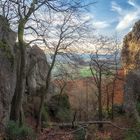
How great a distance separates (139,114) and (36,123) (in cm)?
862

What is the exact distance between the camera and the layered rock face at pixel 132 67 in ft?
105

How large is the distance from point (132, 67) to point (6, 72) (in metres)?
18.1

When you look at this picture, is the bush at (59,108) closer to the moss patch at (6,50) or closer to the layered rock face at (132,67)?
the layered rock face at (132,67)

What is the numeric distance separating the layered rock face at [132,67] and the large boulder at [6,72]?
11.2 metres

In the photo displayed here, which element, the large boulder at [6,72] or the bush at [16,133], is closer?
the bush at [16,133]

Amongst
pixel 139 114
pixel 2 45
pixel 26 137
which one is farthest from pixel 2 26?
pixel 139 114

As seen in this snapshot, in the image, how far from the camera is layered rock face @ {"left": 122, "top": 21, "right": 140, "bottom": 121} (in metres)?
32.1

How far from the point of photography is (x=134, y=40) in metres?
37.4


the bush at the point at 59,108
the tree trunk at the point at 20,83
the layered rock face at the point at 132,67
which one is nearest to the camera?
the tree trunk at the point at 20,83

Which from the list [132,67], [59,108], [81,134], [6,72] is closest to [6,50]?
[6,72]

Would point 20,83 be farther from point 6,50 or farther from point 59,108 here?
point 59,108

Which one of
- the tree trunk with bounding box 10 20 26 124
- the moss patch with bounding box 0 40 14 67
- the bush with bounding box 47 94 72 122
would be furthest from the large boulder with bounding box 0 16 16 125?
the bush with bounding box 47 94 72 122

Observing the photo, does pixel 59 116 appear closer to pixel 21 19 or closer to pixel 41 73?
pixel 41 73

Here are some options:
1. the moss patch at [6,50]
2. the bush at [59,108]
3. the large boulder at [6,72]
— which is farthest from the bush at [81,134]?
the bush at [59,108]
